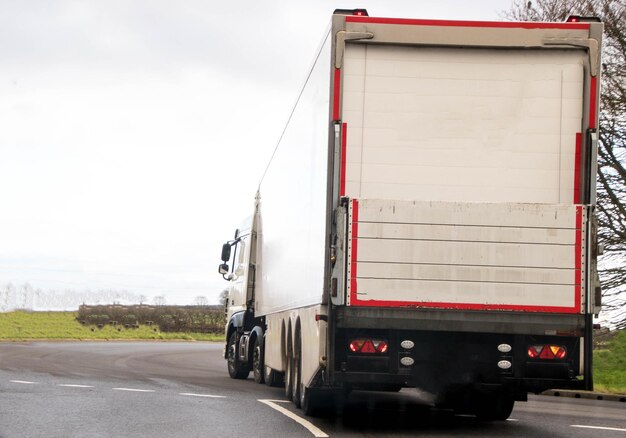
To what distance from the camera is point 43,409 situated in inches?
516

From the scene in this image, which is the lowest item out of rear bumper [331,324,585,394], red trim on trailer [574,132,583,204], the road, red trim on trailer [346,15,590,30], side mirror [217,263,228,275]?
the road

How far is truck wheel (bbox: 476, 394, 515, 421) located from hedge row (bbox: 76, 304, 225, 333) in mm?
43745

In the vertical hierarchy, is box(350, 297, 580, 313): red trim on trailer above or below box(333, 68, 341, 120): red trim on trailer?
below

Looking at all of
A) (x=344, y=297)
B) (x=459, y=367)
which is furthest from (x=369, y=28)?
(x=459, y=367)

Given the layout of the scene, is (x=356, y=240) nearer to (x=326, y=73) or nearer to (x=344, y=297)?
(x=344, y=297)

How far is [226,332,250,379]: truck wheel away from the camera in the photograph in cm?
2077

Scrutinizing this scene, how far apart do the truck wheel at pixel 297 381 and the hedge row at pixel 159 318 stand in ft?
140

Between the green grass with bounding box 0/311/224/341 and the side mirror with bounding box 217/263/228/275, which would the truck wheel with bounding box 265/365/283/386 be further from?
the green grass with bounding box 0/311/224/341

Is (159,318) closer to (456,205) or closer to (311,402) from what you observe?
(311,402)

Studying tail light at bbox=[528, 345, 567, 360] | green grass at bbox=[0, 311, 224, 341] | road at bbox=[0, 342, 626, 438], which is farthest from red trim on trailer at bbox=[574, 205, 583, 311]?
green grass at bbox=[0, 311, 224, 341]

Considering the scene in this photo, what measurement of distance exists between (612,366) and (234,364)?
26.4ft

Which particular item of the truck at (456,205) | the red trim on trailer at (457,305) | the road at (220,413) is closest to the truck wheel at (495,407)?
the road at (220,413)

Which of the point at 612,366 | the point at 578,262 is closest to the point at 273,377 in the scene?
the point at 612,366

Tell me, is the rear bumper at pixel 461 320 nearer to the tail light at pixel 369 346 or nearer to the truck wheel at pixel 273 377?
the tail light at pixel 369 346
